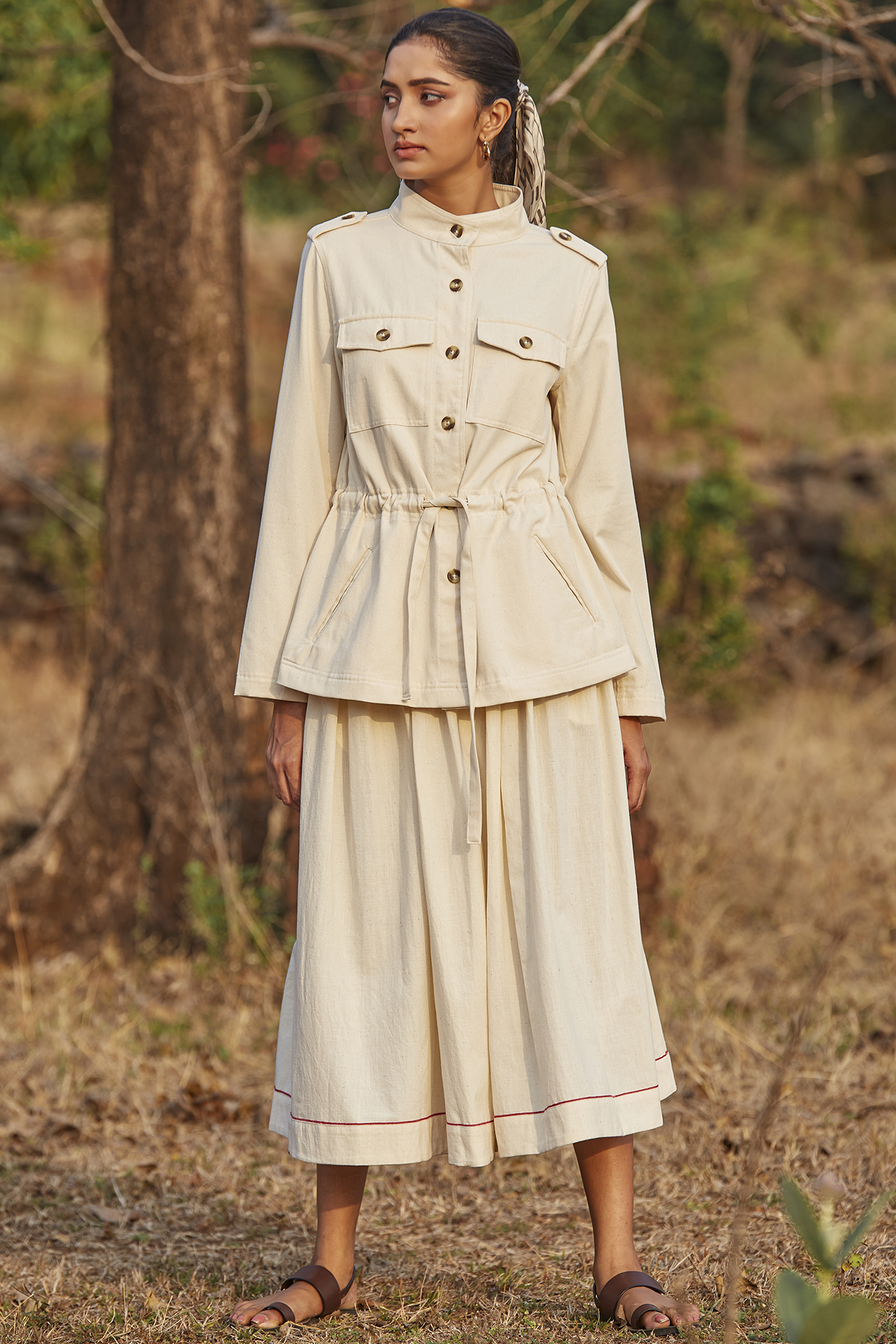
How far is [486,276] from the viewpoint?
216 centimetres

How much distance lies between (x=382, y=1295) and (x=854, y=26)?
2.76 metres

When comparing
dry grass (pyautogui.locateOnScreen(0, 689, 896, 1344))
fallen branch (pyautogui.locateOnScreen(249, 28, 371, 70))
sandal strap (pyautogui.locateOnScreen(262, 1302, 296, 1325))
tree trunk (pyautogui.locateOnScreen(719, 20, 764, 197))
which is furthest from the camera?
tree trunk (pyautogui.locateOnScreen(719, 20, 764, 197))

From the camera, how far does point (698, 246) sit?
9281 mm

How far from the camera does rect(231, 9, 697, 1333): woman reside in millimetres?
2092

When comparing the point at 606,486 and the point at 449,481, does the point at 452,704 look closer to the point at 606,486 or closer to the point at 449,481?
the point at 449,481

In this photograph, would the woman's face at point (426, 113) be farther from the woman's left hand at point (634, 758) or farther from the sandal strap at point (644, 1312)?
the sandal strap at point (644, 1312)

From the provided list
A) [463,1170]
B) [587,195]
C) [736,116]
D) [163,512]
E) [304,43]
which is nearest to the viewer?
[463,1170]

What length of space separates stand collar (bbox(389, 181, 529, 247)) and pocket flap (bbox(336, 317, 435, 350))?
15cm

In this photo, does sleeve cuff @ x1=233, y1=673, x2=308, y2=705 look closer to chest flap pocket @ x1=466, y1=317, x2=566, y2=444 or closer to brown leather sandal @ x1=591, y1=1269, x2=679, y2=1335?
chest flap pocket @ x1=466, y1=317, x2=566, y2=444

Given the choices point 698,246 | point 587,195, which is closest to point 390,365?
point 587,195

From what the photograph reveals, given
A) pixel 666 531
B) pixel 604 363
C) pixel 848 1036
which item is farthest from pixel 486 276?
pixel 666 531

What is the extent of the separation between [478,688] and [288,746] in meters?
0.36

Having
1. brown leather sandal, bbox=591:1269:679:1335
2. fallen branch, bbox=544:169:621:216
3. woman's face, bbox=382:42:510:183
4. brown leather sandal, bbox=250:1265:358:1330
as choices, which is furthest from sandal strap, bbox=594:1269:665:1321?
fallen branch, bbox=544:169:621:216

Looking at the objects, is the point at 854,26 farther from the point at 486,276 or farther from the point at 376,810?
the point at 376,810
